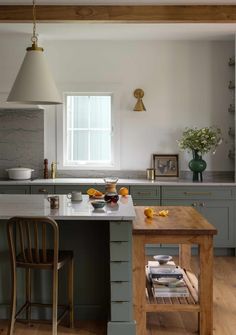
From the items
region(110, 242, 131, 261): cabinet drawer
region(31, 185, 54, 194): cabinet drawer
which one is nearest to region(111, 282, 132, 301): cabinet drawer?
region(110, 242, 131, 261): cabinet drawer

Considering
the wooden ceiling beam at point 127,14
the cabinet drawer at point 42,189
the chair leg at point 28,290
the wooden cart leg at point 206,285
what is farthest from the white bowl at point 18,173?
the wooden cart leg at point 206,285

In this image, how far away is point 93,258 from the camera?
3721 mm

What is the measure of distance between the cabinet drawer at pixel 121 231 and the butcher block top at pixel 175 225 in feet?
0.16

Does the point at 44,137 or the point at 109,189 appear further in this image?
the point at 44,137

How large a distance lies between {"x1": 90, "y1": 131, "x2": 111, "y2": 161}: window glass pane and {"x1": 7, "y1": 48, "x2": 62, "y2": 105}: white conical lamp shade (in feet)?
9.11

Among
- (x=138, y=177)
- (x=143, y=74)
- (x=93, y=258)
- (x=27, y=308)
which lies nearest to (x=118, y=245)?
(x=93, y=258)

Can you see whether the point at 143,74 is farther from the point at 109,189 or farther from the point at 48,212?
the point at 48,212

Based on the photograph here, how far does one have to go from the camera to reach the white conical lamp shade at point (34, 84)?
11.6ft

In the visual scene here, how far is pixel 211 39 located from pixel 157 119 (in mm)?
1235

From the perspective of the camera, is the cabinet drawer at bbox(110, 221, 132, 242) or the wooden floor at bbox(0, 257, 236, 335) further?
the wooden floor at bbox(0, 257, 236, 335)

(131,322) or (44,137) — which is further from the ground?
(44,137)

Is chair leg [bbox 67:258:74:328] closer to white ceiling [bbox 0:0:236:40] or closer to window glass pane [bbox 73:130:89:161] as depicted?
white ceiling [bbox 0:0:236:40]

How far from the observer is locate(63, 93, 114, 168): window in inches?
251

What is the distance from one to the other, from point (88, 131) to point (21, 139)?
0.89m
